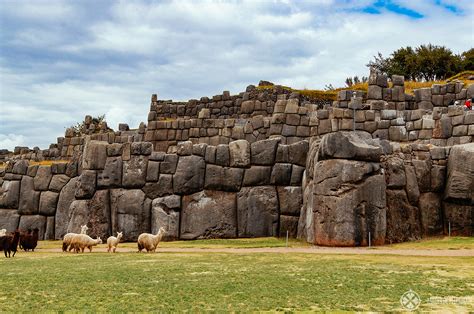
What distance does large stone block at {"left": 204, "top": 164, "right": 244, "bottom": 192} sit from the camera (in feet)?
84.2

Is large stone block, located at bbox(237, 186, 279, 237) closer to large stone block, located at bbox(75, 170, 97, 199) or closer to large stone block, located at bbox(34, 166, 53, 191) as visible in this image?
large stone block, located at bbox(75, 170, 97, 199)

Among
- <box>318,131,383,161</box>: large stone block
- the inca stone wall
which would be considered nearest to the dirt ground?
the inca stone wall

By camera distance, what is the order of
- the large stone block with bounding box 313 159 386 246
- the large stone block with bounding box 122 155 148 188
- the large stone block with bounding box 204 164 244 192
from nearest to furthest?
the large stone block with bounding box 313 159 386 246 < the large stone block with bounding box 204 164 244 192 < the large stone block with bounding box 122 155 148 188

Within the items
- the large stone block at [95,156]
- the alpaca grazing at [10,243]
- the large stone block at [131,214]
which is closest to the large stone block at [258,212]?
the large stone block at [131,214]

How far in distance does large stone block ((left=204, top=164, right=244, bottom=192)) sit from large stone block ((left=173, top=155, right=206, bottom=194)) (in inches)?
12.5

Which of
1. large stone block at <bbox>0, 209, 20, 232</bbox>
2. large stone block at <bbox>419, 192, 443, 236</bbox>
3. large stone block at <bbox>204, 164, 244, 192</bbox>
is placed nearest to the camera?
large stone block at <bbox>419, 192, 443, 236</bbox>

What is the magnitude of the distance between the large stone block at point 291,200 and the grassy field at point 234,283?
758 cm

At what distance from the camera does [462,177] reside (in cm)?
2311

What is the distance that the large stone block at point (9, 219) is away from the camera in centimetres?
3005

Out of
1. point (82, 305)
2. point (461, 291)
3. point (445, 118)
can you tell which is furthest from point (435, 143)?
point (82, 305)

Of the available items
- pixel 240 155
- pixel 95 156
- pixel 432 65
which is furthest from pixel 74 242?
pixel 432 65

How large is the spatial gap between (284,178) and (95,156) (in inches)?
332

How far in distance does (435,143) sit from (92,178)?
52.0 feet

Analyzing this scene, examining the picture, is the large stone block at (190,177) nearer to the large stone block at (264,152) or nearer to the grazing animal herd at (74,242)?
the large stone block at (264,152)
